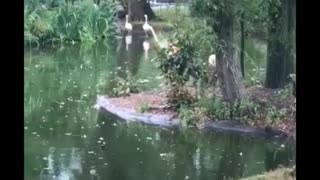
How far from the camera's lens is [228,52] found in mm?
1349

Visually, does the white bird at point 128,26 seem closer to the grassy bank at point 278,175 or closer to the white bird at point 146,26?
the white bird at point 146,26

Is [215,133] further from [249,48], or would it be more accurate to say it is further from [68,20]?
[68,20]

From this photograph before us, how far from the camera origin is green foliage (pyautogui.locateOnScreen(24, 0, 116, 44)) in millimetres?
1309

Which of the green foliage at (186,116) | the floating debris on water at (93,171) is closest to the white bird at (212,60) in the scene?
the green foliage at (186,116)

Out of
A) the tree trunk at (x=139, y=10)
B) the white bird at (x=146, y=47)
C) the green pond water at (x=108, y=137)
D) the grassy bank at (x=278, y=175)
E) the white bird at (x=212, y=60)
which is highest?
the tree trunk at (x=139, y=10)

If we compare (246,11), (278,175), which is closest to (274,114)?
(278,175)

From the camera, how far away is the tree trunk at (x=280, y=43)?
131 centimetres

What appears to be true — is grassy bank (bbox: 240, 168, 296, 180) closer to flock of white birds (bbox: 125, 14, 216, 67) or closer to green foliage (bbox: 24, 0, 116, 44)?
flock of white birds (bbox: 125, 14, 216, 67)

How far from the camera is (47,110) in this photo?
4.25 feet

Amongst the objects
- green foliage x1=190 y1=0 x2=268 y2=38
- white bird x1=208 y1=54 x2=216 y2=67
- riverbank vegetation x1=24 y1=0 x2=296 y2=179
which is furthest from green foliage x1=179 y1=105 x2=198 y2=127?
green foliage x1=190 y1=0 x2=268 y2=38

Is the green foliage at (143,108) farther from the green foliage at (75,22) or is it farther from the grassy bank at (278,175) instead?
the grassy bank at (278,175)

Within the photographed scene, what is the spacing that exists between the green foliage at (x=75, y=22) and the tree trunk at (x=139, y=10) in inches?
1.9

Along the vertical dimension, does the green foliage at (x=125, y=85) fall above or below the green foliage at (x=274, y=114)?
above

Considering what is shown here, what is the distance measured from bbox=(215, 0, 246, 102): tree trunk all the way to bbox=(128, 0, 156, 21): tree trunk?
0.18 m
